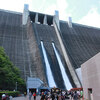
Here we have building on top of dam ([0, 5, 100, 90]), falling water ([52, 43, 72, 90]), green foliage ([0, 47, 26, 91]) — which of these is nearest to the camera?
green foliage ([0, 47, 26, 91])

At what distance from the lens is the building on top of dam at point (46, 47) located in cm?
2338

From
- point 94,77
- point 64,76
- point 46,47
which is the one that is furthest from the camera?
point 46,47

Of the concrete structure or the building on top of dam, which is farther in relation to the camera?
the building on top of dam

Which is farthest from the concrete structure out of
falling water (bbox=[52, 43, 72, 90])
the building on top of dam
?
falling water (bbox=[52, 43, 72, 90])

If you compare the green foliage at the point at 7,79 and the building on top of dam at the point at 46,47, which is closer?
the green foliage at the point at 7,79

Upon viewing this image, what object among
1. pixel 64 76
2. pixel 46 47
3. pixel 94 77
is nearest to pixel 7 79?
pixel 64 76

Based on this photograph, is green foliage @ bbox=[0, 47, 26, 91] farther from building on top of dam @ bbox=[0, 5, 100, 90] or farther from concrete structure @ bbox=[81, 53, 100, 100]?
concrete structure @ bbox=[81, 53, 100, 100]

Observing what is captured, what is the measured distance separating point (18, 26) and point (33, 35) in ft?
Answer: 23.4

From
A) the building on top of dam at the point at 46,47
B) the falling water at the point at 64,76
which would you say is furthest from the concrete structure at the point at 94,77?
the falling water at the point at 64,76

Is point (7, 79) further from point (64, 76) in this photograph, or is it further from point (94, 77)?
point (94, 77)

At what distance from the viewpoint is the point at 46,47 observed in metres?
28.2

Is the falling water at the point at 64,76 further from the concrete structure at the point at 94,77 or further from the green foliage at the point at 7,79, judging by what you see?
the concrete structure at the point at 94,77

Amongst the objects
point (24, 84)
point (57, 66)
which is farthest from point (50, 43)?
point (24, 84)

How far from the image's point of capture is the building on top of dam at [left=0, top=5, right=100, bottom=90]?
23.4 m
